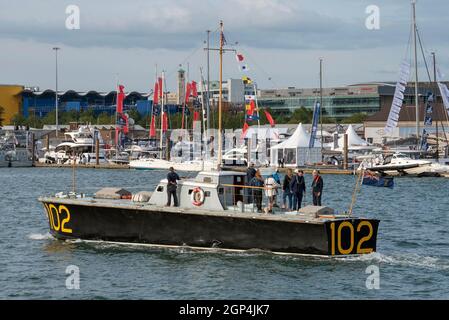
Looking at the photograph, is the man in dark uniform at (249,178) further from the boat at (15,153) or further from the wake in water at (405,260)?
the boat at (15,153)

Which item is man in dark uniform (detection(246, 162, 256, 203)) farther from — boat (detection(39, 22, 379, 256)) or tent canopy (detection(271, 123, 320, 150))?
tent canopy (detection(271, 123, 320, 150))

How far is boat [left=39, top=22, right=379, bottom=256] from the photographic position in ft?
98.9

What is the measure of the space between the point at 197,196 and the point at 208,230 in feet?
4.11

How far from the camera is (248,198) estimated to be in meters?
32.7

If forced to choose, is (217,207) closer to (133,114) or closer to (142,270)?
(142,270)

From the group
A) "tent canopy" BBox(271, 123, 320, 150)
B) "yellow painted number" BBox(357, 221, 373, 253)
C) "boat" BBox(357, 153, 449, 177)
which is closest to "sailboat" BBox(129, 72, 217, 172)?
"tent canopy" BBox(271, 123, 320, 150)

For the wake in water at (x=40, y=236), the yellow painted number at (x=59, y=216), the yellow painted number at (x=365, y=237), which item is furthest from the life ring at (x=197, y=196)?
the wake in water at (x=40, y=236)

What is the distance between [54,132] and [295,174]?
123460mm

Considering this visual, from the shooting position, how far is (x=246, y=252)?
103ft

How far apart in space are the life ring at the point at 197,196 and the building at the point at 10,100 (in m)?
164

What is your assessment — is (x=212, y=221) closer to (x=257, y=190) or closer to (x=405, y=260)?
(x=257, y=190)

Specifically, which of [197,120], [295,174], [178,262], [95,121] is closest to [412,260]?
[295,174]

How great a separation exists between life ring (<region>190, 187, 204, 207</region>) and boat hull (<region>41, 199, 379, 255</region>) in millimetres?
626

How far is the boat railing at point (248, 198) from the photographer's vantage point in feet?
105
